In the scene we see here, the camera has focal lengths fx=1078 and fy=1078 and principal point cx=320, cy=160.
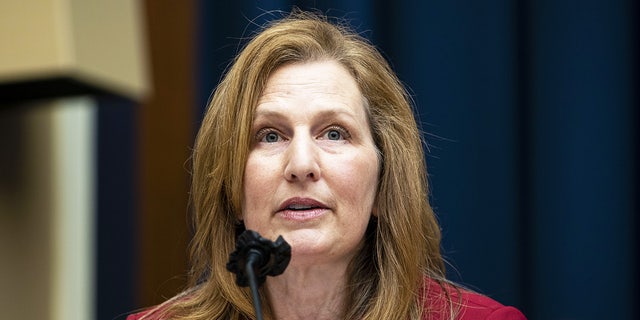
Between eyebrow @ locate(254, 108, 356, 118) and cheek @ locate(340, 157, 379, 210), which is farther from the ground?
eyebrow @ locate(254, 108, 356, 118)

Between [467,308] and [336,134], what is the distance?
16.4 inches

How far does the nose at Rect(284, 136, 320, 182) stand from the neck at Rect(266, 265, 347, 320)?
200mm

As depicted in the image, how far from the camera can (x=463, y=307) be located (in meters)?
2.06

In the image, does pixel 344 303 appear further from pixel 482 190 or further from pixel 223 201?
pixel 482 190

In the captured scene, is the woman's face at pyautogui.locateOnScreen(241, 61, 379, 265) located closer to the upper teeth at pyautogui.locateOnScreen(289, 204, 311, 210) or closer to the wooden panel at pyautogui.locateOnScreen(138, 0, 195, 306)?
the upper teeth at pyautogui.locateOnScreen(289, 204, 311, 210)

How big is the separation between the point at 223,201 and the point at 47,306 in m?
0.65

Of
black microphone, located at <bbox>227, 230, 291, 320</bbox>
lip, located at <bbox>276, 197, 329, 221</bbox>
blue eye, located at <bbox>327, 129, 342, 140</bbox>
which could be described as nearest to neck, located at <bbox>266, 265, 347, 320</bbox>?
lip, located at <bbox>276, 197, 329, 221</bbox>

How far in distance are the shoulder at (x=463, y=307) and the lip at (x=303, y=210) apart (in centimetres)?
29

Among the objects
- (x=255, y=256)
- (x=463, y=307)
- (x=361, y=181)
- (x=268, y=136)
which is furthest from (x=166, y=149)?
(x=255, y=256)

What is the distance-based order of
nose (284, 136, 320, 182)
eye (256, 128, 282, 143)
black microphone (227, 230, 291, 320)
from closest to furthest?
black microphone (227, 230, 291, 320)
nose (284, 136, 320, 182)
eye (256, 128, 282, 143)

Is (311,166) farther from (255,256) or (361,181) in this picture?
(255,256)

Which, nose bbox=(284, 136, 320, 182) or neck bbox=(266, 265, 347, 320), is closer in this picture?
nose bbox=(284, 136, 320, 182)

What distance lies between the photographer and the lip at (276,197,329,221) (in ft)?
6.31

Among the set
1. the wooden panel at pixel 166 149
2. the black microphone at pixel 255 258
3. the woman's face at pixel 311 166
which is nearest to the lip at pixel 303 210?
the woman's face at pixel 311 166
